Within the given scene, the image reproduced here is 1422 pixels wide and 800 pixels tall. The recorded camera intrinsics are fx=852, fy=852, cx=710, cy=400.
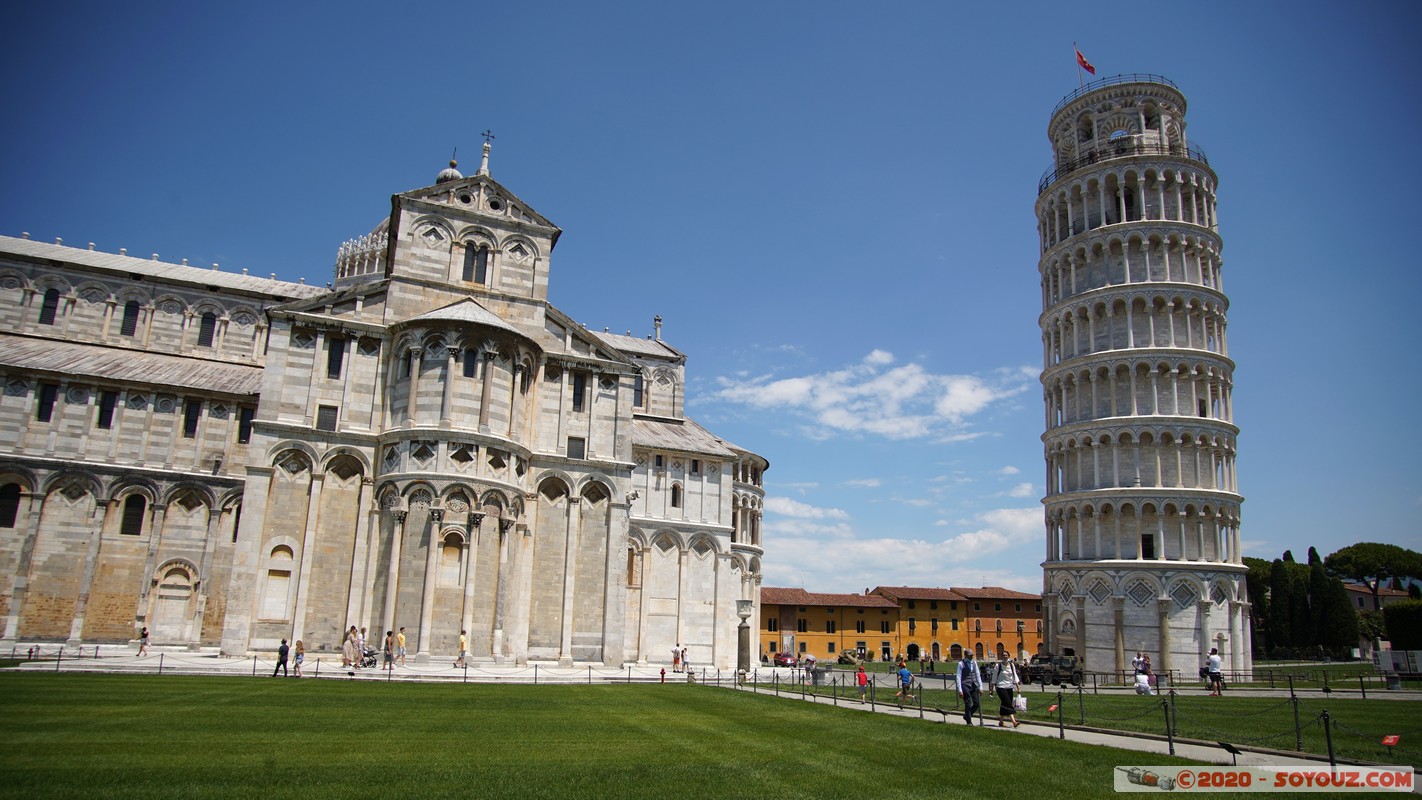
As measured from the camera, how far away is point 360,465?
108 ft

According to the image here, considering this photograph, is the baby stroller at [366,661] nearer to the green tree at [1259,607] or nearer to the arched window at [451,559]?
the arched window at [451,559]

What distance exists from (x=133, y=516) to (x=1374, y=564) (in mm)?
105736

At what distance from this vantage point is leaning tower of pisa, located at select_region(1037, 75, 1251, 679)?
45.8m

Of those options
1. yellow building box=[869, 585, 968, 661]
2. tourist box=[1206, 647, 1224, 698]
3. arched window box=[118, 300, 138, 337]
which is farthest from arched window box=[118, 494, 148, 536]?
yellow building box=[869, 585, 968, 661]

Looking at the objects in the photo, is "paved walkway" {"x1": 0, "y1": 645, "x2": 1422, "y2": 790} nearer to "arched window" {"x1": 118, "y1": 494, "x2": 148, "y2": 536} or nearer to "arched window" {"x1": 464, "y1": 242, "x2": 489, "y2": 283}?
"arched window" {"x1": 118, "y1": 494, "x2": 148, "y2": 536}

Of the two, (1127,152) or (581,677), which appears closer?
(581,677)

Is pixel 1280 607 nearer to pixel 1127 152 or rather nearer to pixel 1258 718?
pixel 1127 152

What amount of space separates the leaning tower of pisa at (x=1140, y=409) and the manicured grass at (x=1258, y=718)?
15.0 meters

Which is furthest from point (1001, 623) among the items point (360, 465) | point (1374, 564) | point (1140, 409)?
point (360, 465)

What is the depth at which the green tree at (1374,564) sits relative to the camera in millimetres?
85250

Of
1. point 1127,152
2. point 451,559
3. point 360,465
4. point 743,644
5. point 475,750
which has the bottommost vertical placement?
point 743,644

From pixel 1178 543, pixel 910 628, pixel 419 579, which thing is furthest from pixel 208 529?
pixel 910 628

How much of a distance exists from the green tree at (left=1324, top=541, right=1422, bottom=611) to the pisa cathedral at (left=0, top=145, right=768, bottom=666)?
75062mm

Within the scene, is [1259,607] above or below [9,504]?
below
